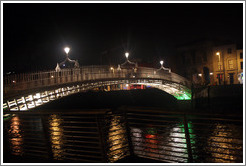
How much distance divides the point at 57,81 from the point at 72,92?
8.75 ft

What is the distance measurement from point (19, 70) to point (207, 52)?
3485 centimetres

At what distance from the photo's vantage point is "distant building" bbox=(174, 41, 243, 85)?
1574 inches

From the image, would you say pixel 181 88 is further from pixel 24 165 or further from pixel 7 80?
pixel 24 165

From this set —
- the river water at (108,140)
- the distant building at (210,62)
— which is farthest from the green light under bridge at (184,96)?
the river water at (108,140)

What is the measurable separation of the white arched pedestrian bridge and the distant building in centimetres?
2040

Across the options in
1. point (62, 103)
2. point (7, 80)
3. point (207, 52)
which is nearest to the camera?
point (7, 80)

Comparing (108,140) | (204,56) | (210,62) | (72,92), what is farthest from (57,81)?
(204,56)

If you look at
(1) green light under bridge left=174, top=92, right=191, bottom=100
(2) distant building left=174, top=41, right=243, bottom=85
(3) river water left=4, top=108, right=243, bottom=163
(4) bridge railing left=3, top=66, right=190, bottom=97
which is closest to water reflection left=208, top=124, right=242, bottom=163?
(3) river water left=4, top=108, right=243, bottom=163

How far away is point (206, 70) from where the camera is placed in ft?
144

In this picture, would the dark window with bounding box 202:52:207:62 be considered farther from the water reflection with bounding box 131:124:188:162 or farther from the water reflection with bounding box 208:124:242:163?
the water reflection with bounding box 131:124:188:162

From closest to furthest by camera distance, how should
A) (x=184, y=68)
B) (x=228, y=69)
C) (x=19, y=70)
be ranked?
1. (x=19, y=70)
2. (x=228, y=69)
3. (x=184, y=68)

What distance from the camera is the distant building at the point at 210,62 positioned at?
39969 millimetres

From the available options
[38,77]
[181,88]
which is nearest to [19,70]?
[38,77]

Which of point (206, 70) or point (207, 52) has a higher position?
point (207, 52)
